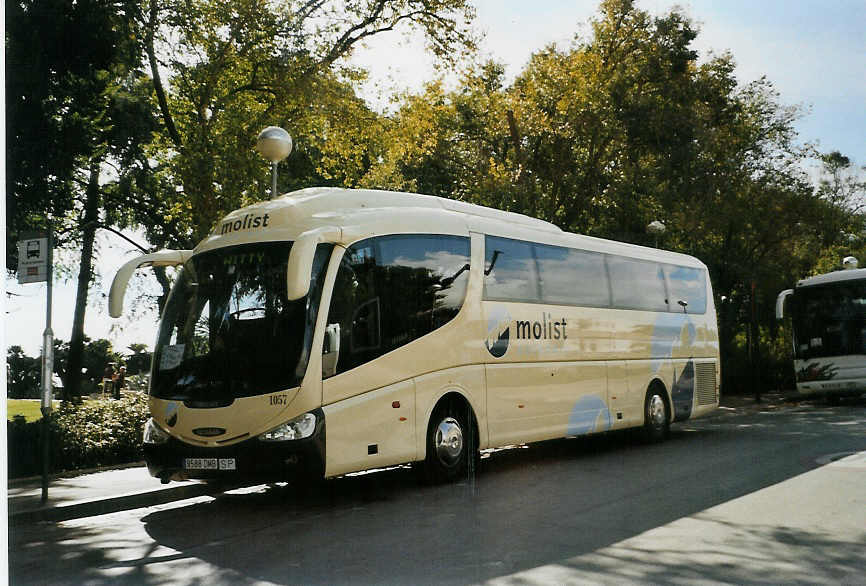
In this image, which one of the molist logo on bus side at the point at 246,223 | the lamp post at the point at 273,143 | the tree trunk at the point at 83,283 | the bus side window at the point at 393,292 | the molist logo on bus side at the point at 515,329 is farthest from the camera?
the tree trunk at the point at 83,283

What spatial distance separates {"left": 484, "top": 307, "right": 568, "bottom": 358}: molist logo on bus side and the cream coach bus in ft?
0.09

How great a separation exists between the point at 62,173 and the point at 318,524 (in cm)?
762

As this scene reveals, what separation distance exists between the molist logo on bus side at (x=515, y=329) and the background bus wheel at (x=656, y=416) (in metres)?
3.05

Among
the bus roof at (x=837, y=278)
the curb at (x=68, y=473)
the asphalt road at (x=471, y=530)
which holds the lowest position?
the asphalt road at (x=471, y=530)

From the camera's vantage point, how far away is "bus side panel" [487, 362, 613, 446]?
12086 mm

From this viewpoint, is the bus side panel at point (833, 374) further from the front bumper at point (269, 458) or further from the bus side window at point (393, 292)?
the front bumper at point (269, 458)

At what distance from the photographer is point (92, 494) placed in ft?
34.7

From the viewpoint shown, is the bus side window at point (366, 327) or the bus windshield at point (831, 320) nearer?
the bus side window at point (366, 327)

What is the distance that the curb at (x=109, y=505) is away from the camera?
9445 millimetres

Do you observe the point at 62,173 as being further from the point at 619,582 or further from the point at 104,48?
the point at 619,582

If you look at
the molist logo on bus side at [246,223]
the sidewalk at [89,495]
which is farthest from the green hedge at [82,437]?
the molist logo on bus side at [246,223]

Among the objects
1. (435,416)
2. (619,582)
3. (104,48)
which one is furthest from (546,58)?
(619,582)

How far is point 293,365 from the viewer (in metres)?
9.30

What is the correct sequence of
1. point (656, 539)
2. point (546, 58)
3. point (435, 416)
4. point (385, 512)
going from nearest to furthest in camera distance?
point (656, 539)
point (385, 512)
point (435, 416)
point (546, 58)
